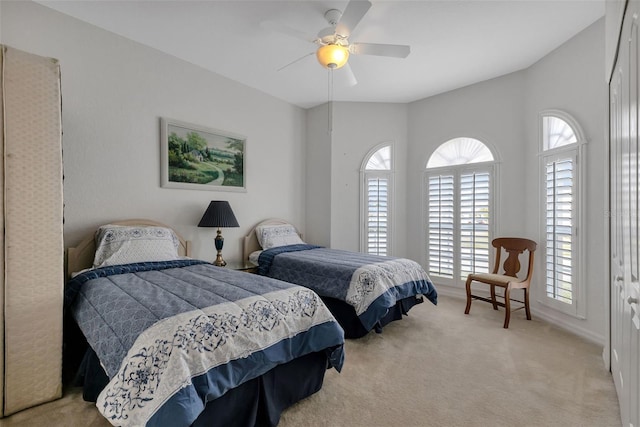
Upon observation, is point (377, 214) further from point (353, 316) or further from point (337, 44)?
point (337, 44)

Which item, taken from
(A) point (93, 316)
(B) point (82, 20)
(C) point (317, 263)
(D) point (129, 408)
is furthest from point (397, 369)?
(B) point (82, 20)

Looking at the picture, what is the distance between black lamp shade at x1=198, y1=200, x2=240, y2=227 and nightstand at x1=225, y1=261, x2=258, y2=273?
23.6 inches

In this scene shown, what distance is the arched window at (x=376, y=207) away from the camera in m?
4.88

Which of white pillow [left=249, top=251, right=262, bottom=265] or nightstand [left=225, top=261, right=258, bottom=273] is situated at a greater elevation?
white pillow [left=249, top=251, right=262, bottom=265]

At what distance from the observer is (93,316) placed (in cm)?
186

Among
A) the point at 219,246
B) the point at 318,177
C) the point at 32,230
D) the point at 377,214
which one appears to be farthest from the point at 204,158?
the point at 377,214

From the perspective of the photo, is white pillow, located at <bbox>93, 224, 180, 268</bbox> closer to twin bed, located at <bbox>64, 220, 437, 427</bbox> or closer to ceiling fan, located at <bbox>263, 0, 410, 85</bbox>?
twin bed, located at <bbox>64, 220, 437, 427</bbox>

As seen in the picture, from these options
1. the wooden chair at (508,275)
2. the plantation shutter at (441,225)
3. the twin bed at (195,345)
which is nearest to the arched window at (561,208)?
the wooden chair at (508,275)

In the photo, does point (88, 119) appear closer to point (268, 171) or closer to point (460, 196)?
Answer: point (268, 171)

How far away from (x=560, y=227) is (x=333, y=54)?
2936mm

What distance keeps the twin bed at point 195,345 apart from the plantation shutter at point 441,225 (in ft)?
9.63

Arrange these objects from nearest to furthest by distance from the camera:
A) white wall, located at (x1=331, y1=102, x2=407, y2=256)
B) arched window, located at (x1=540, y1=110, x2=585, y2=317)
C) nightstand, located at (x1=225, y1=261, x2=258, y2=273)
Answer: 1. arched window, located at (x1=540, y1=110, x2=585, y2=317)
2. nightstand, located at (x1=225, y1=261, x2=258, y2=273)
3. white wall, located at (x1=331, y1=102, x2=407, y2=256)

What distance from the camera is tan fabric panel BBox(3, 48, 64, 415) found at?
1.85 meters

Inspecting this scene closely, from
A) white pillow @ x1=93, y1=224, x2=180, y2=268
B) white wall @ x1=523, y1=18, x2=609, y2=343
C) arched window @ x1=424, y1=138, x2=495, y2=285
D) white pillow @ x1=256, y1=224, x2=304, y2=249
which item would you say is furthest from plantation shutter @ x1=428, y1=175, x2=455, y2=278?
white pillow @ x1=93, y1=224, x2=180, y2=268
